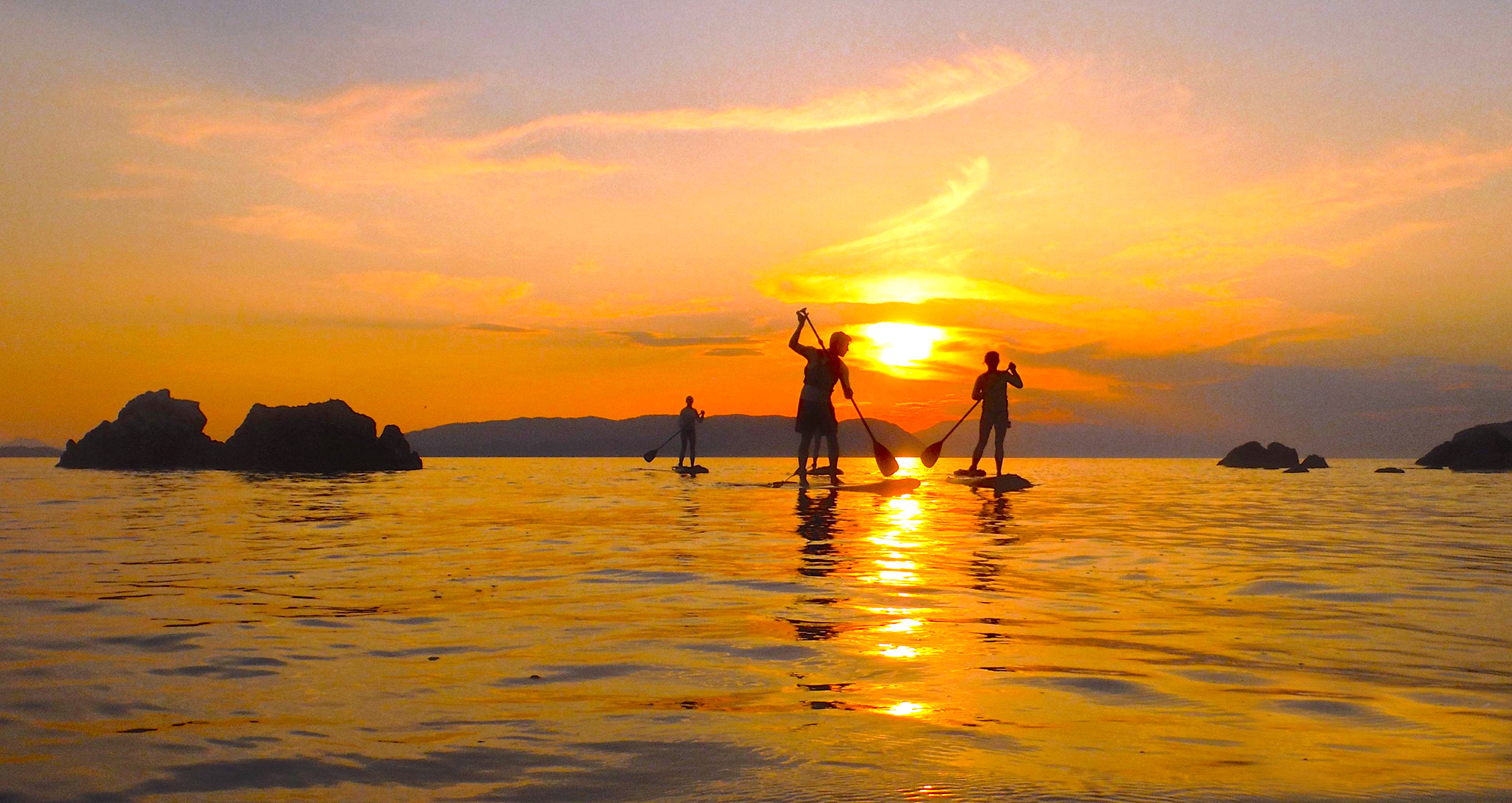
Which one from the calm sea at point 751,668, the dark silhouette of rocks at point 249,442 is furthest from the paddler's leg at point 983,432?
the dark silhouette of rocks at point 249,442

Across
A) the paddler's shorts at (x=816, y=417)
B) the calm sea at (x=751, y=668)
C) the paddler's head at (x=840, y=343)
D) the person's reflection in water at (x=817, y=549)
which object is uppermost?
the paddler's head at (x=840, y=343)

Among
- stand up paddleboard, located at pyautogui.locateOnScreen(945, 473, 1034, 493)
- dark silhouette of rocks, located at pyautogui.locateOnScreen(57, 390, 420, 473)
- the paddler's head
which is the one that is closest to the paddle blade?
stand up paddleboard, located at pyautogui.locateOnScreen(945, 473, 1034, 493)

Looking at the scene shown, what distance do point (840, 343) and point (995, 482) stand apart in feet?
17.1

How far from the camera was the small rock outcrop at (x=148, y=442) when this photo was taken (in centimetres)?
4431

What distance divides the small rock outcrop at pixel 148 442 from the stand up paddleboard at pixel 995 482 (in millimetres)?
35264

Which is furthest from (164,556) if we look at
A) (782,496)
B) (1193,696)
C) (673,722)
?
(782,496)

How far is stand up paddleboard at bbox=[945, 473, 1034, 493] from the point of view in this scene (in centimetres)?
2102

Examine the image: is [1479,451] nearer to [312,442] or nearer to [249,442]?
[312,442]

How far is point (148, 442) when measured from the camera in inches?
1768

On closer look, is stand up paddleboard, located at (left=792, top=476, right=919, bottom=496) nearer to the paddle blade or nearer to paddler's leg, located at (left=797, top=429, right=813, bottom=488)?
paddler's leg, located at (left=797, top=429, right=813, bottom=488)

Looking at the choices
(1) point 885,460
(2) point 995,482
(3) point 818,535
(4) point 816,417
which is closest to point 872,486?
(4) point 816,417

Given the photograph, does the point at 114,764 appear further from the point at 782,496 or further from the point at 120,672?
the point at 782,496

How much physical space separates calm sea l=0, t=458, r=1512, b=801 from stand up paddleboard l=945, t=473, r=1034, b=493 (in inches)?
420

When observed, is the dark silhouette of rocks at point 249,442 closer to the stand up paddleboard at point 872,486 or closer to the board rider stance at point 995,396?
the stand up paddleboard at point 872,486
